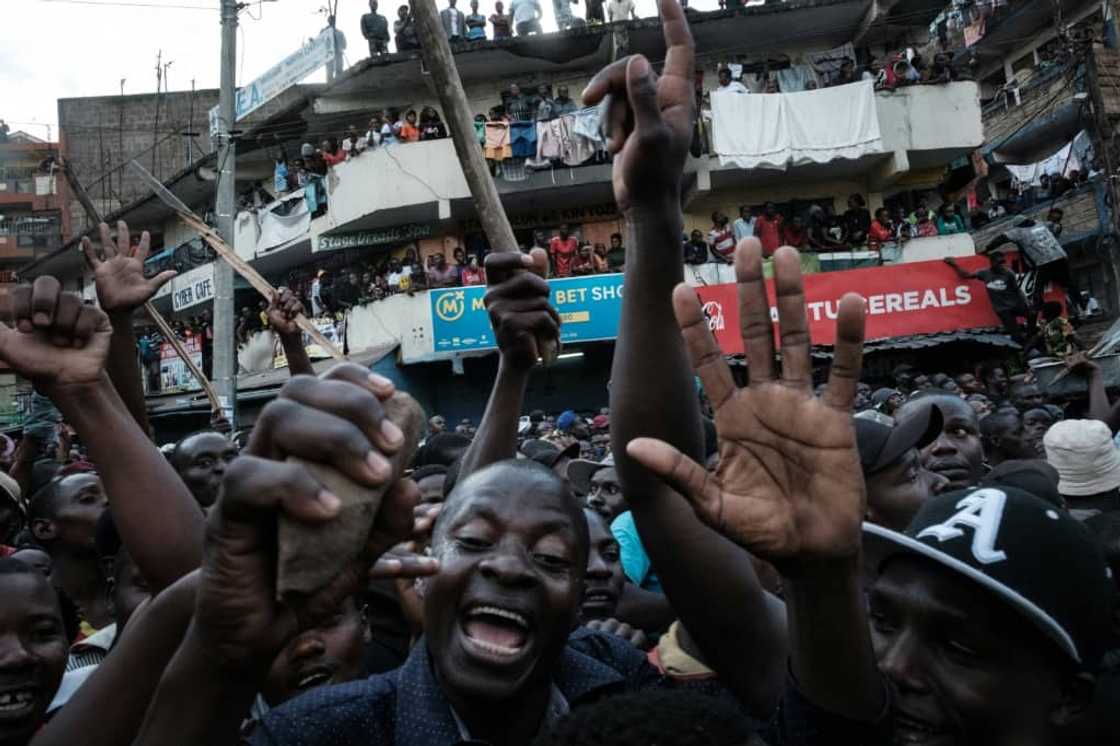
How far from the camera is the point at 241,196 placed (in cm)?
2773

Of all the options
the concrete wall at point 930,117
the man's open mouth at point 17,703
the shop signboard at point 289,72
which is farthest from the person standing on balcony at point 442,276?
the man's open mouth at point 17,703

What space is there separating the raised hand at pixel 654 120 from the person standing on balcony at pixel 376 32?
2155 cm

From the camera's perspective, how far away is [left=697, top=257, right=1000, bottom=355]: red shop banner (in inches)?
686

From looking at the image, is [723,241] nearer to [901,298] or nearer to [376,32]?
[901,298]

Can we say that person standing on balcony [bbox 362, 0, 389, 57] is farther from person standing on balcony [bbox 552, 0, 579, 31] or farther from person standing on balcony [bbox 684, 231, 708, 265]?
person standing on balcony [bbox 684, 231, 708, 265]

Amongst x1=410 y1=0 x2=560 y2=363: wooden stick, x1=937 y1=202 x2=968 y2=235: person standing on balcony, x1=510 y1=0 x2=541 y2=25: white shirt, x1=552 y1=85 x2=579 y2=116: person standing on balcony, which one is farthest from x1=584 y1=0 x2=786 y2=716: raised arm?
x1=510 y1=0 x2=541 y2=25: white shirt

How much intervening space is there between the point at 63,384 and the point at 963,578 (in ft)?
5.61

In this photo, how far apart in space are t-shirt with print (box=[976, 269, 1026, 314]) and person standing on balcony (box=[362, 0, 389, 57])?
13.2 m

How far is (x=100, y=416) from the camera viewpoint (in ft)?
6.59

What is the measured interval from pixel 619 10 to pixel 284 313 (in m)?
19.2

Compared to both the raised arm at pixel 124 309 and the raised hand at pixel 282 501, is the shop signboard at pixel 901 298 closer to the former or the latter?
the raised arm at pixel 124 309

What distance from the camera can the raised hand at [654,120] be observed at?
1.92 m

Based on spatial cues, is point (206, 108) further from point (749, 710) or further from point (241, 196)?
point (749, 710)

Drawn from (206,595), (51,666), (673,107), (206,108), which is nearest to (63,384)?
(51,666)
